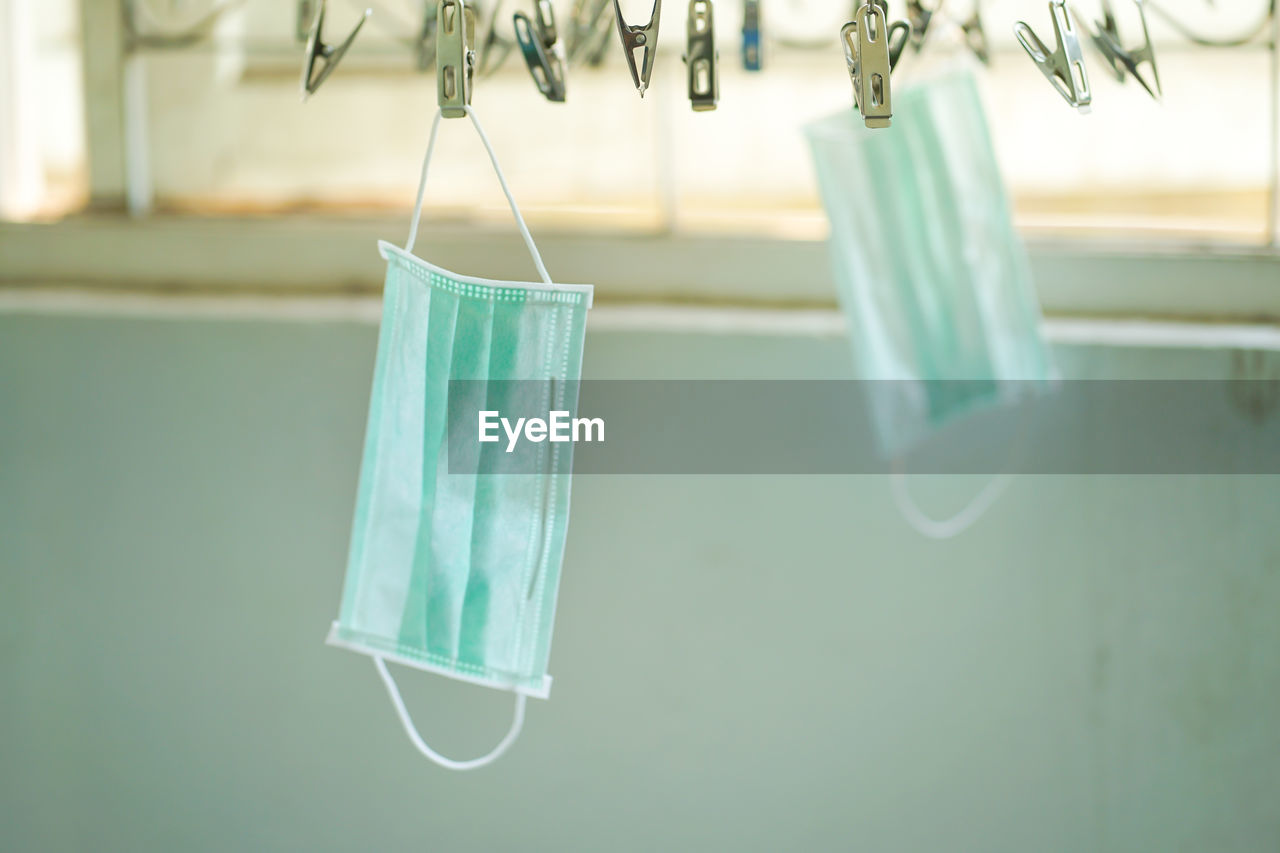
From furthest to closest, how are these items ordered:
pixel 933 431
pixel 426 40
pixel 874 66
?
pixel 933 431 → pixel 426 40 → pixel 874 66

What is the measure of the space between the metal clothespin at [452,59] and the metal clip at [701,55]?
0.83 feet

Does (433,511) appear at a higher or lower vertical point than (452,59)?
lower

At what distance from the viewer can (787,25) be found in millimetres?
2045

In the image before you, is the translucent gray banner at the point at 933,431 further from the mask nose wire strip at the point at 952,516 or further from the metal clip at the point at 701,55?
the metal clip at the point at 701,55

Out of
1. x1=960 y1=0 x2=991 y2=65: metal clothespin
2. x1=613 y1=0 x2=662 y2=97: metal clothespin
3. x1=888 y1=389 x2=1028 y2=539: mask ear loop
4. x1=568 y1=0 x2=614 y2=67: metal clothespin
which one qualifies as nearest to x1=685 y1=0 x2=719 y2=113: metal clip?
x1=613 y1=0 x2=662 y2=97: metal clothespin

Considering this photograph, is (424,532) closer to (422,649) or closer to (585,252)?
(422,649)

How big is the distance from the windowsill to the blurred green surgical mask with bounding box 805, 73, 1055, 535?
0.24 meters

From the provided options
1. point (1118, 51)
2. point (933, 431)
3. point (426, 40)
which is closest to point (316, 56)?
point (426, 40)

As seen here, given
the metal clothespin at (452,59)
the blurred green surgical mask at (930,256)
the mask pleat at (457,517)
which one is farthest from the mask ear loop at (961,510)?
the metal clothespin at (452,59)

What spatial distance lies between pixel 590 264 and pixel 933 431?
75 centimetres

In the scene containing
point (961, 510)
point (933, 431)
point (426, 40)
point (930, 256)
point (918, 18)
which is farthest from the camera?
point (961, 510)

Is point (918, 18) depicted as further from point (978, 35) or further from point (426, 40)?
point (426, 40)

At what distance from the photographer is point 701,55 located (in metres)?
1.12

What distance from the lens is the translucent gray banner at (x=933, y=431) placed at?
6.43 feet
